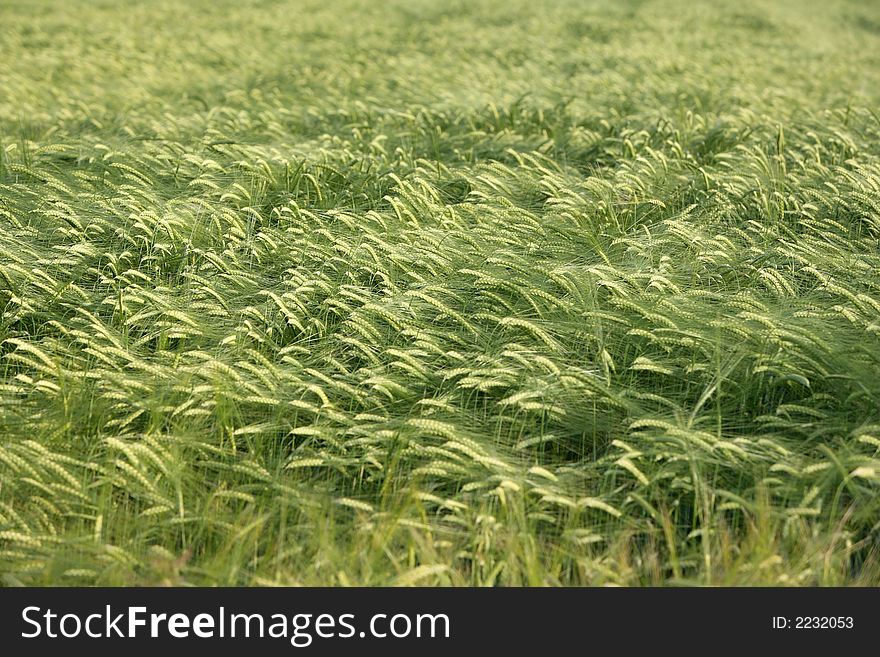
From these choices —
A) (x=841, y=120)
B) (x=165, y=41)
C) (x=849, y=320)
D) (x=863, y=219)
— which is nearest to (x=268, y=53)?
(x=165, y=41)

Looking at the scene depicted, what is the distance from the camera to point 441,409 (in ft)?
8.36

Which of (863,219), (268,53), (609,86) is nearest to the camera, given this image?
(863,219)

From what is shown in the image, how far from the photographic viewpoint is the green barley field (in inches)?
84.0

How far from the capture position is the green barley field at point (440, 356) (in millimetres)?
2135

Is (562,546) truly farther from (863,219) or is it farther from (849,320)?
(863,219)

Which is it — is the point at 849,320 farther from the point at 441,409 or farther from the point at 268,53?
the point at 268,53

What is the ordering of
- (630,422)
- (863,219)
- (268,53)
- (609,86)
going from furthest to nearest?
(268,53) < (609,86) < (863,219) < (630,422)

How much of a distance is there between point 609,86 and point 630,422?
5.67m

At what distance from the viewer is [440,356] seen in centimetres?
279

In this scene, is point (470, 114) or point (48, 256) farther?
point (470, 114)

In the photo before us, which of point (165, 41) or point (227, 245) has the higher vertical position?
point (165, 41)

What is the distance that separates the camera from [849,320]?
2.82 m

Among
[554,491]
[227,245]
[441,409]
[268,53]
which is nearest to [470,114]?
[227,245]

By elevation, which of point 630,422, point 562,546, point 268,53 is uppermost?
point 268,53
